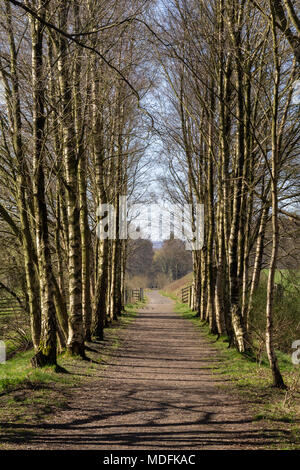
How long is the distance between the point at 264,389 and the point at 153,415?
2.34m

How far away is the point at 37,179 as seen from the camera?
865 cm

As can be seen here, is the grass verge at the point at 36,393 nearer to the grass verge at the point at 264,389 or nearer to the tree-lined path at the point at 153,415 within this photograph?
the tree-lined path at the point at 153,415

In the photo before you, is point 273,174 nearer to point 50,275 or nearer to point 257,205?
point 50,275

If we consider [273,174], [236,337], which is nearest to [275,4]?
[273,174]

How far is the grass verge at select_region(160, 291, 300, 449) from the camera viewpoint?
597 cm

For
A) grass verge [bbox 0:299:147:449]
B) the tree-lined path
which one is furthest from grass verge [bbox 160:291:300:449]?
grass verge [bbox 0:299:147:449]

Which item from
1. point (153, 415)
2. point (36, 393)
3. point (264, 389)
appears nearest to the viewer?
point (153, 415)

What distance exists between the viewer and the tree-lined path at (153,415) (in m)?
5.18

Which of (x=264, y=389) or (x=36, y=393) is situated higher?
(x=36, y=393)

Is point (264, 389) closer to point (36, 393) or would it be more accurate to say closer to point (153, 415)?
point (153, 415)

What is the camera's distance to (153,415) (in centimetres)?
638

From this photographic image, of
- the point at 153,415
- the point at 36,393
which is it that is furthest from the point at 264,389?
the point at 36,393
